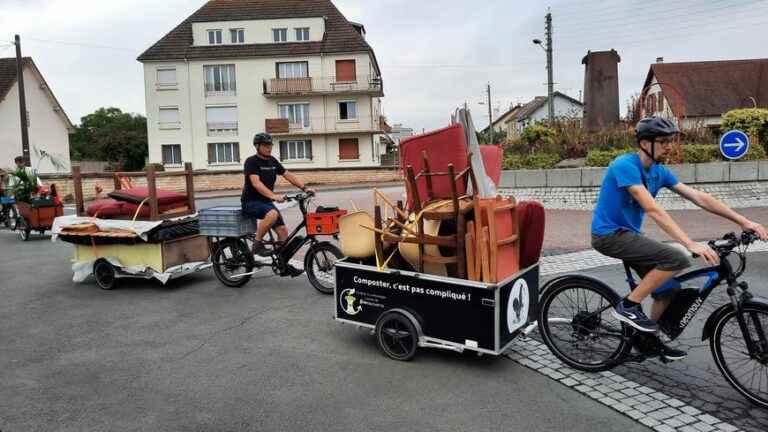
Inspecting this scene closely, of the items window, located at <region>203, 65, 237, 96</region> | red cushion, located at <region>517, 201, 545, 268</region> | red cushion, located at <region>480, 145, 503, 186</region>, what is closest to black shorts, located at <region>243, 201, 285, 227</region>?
red cushion, located at <region>480, 145, 503, 186</region>

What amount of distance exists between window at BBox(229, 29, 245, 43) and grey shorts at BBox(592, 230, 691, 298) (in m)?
47.8

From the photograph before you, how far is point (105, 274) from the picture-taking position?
7.83 metres

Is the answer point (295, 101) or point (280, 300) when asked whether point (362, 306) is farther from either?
point (295, 101)

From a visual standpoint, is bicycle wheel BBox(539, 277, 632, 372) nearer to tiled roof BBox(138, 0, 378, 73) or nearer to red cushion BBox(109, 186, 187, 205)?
Answer: red cushion BBox(109, 186, 187, 205)

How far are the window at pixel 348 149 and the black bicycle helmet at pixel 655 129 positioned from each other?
4441 cm

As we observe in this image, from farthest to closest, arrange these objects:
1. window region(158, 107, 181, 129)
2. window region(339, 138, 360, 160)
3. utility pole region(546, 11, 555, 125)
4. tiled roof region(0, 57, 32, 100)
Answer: window region(339, 138, 360, 160) < window region(158, 107, 181, 129) < tiled roof region(0, 57, 32, 100) < utility pole region(546, 11, 555, 125)

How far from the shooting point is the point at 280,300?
700 centimetres

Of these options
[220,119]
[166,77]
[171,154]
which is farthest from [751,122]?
[166,77]

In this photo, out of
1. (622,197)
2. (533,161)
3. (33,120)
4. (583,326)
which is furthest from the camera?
(33,120)

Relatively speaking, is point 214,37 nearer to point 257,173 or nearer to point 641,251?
point 257,173

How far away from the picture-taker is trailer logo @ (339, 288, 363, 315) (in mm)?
5137

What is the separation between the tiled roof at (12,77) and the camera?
137 ft

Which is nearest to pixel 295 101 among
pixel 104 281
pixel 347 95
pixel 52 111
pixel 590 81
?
pixel 347 95

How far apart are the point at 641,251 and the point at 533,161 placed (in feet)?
44.4
